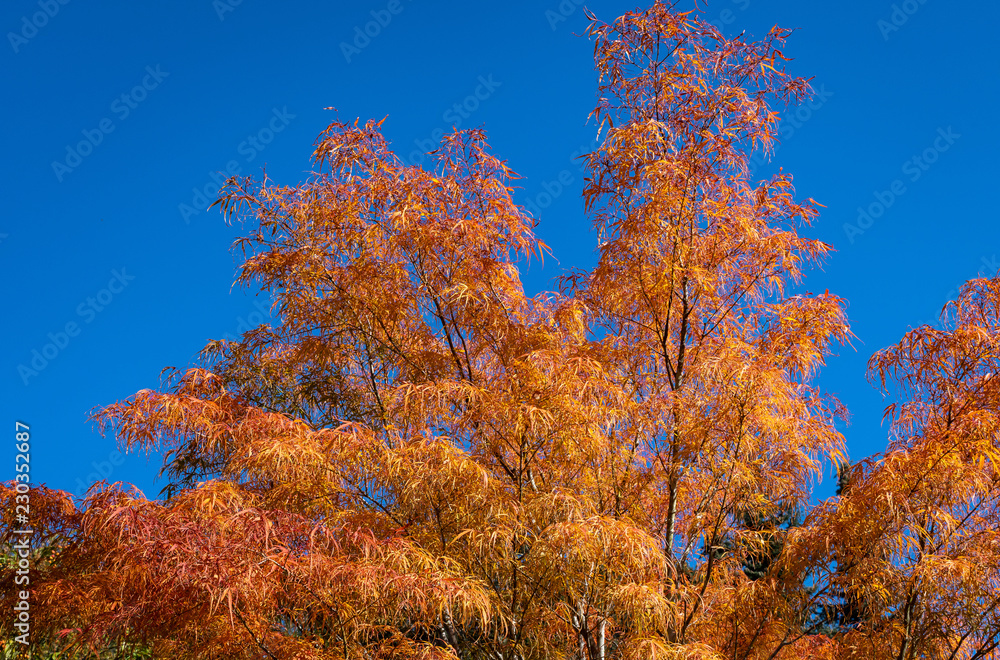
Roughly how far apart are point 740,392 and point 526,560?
1.78 metres

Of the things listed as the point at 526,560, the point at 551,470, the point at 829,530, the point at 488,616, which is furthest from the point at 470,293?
the point at 829,530

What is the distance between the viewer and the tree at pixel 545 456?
538 cm

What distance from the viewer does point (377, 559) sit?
5.38m

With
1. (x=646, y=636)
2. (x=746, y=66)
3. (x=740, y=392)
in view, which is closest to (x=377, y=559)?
(x=646, y=636)

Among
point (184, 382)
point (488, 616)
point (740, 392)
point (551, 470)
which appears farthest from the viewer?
point (184, 382)

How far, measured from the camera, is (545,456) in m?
6.54

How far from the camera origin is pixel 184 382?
7.37m

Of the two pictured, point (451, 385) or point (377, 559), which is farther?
point (451, 385)

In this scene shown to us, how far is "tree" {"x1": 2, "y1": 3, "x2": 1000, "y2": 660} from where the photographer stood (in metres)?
5.38

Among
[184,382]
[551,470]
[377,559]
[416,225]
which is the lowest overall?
[377,559]

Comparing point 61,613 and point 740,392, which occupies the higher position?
point 740,392

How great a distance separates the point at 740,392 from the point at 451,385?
6.30 feet

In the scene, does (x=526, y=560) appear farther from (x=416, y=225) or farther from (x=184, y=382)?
(x=184, y=382)

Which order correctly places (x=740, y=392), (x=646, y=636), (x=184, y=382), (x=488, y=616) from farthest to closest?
(x=184, y=382)
(x=740, y=392)
(x=646, y=636)
(x=488, y=616)
